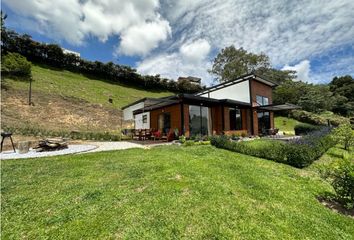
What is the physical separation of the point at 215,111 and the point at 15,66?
2758cm

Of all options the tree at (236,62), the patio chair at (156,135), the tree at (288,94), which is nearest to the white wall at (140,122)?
the patio chair at (156,135)

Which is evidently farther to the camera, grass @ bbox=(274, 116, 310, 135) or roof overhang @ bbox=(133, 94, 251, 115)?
grass @ bbox=(274, 116, 310, 135)

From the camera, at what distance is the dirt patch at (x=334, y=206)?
405cm

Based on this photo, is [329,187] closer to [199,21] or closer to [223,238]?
[223,238]

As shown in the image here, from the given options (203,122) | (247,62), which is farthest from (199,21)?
(247,62)

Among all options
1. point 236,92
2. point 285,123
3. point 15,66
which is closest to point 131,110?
point 236,92

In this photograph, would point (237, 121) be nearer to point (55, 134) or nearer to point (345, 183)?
point (345, 183)

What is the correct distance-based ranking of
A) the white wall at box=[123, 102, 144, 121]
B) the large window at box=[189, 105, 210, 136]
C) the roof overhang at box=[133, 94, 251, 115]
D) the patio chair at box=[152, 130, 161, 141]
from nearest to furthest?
the roof overhang at box=[133, 94, 251, 115] → the large window at box=[189, 105, 210, 136] → the patio chair at box=[152, 130, 161, 141] → the white wall at box=[123, 102, 144, 121]

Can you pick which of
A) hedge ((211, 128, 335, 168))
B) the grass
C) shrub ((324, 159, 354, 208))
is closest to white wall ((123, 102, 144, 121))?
hedge ((211, 128, 335, 168))

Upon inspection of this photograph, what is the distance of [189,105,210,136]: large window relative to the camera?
47.4ft

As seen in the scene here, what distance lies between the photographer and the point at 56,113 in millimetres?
22531

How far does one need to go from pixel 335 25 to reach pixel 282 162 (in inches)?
438

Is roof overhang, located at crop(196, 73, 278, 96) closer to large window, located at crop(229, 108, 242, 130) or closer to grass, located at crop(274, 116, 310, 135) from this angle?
large window, located at crop(229, 108, 242, 130)

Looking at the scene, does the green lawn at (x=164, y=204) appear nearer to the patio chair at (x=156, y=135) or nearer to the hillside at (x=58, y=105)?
the patio chair at (x=156, y=135)
